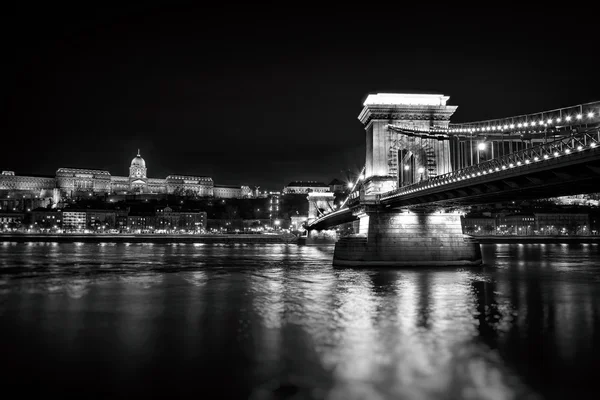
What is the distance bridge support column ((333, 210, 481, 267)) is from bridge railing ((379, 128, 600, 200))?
484 cm

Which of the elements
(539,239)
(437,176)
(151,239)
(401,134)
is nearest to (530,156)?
(437,176)

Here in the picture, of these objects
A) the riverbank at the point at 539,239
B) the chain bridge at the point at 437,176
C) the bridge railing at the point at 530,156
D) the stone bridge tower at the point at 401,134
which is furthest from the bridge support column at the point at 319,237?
the bridge railing at the point at 530,156

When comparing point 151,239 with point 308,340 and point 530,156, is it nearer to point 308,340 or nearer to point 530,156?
point 530,156

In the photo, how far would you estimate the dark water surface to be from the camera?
10263 mm

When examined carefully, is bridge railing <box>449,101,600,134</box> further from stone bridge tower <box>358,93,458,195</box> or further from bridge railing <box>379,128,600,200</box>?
stone bridge tower <box>358,93,458,195</box>

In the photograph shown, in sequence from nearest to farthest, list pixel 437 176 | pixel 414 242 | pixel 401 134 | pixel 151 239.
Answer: pixel 437 176 → pixel 414 242 → pixel 401 134 → pixel 151 239

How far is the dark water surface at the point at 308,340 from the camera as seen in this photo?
10263mm

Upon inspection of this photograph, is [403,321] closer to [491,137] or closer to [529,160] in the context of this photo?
[529,160]

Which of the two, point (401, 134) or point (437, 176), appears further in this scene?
point (401, 134)

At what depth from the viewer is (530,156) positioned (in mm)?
20234

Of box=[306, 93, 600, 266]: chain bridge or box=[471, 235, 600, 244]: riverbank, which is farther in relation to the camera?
box=[471, 235, 600, 244]: riverbank

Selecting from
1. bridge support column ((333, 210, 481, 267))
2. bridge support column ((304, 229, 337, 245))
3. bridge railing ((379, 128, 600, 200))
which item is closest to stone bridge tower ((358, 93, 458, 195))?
bridge support column ((333, 210, 481, 267))

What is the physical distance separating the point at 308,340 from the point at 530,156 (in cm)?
1208

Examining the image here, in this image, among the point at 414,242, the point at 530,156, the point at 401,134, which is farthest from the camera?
the point at 401,134
